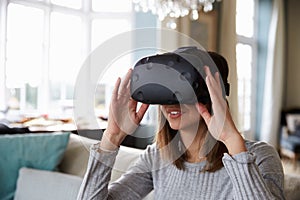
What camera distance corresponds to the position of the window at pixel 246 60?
5363mm

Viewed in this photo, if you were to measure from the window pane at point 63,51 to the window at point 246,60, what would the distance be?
2165 millimetres

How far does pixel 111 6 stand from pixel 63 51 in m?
0.71

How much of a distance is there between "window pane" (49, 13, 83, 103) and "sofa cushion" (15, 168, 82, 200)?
238cm

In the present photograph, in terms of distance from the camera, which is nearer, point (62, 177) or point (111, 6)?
point (62, 177)

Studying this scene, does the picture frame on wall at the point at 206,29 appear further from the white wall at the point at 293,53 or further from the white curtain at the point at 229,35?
the white wall at the point at 293,53

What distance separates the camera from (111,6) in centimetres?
434

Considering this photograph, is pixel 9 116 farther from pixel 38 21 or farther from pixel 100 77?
pixel 100 77

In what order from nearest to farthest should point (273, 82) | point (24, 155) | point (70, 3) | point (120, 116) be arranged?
point (120, 116) → point (24, 155) → point (70, 3) → point (273, 82)

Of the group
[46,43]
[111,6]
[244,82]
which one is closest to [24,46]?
[46,43]

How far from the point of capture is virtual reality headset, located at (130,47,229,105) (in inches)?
24.3

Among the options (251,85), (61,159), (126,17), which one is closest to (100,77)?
(61,159)

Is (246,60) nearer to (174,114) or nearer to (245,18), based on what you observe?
(245,18)

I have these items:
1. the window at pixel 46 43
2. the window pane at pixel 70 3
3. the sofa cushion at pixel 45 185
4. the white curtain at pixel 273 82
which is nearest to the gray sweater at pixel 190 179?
the sofa cushion at pixel 45 185

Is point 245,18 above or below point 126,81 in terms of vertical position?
above
